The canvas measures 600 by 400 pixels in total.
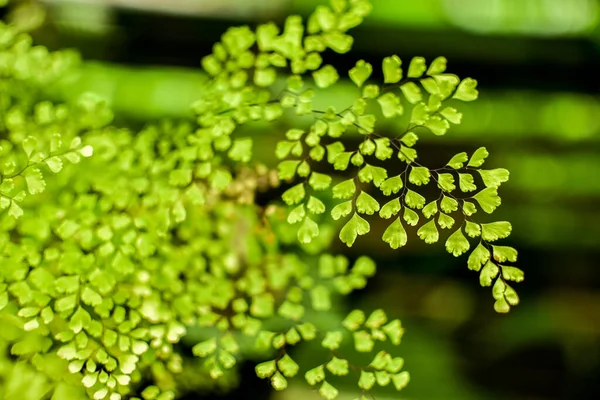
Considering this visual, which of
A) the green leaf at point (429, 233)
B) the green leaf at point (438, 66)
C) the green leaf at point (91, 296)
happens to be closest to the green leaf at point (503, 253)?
the green leaf at point (429, 233)

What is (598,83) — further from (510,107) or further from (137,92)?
(137,92)

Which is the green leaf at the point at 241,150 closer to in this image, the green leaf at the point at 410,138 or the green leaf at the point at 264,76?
the green leaf at the point at 264,76

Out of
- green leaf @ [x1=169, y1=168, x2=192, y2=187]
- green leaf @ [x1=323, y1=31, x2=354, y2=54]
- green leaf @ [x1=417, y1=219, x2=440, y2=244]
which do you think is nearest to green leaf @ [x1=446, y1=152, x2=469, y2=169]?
green leaf @ [x1=417, y1=219, x2=440, y2=244]

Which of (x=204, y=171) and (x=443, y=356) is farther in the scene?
(x=443, y=356)

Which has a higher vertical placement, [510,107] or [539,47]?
[539,47]

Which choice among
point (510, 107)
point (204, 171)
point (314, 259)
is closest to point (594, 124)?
point (510, 107)

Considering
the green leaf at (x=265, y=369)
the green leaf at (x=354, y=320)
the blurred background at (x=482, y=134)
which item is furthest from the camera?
the blurred background at (x=482, y=134)

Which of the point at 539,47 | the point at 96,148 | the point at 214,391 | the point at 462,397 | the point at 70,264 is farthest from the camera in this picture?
the point at 539,47
